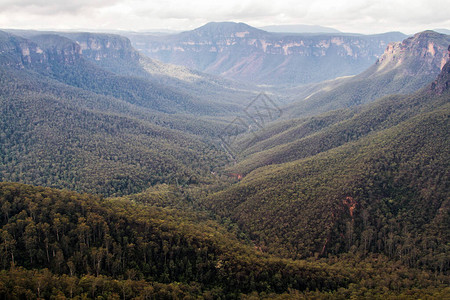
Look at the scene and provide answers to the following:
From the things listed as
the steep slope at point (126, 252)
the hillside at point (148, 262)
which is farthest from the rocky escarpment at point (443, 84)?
the steep slope at point (126, 252)

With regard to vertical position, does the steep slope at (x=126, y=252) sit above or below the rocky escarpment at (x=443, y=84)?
below

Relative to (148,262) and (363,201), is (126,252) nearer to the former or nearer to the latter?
(148,262)

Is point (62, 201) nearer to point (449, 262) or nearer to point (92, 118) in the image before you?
point (449, 262)

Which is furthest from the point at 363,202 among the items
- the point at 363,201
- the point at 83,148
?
the point at 83,148

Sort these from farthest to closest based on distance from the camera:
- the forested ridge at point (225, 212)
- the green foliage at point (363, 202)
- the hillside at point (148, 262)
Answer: the green foliage at point (363, 202) < the forested ridge at point (225, 212) < the hillside at point (148, 262)

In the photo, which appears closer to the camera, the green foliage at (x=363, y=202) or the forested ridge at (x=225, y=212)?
the forested ridge at (x=225, y=212)

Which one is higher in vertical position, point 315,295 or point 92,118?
point 92,118

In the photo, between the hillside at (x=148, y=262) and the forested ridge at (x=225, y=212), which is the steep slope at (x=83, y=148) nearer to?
the forested ridge at (x=225, y=212)

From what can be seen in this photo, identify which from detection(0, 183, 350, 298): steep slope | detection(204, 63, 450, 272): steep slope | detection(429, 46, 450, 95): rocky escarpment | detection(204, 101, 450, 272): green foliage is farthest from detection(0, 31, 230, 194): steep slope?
detection(429, 46, 450, 95): rocky escarpment

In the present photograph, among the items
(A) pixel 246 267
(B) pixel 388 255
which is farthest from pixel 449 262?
(A) pixel 246 267
